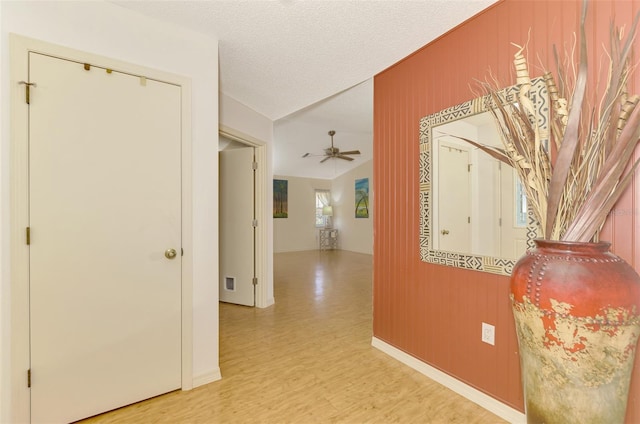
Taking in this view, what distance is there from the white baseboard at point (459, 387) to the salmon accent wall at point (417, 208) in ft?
Answer: 0.12

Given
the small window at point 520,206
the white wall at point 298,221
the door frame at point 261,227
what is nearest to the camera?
the small window at point 520,206

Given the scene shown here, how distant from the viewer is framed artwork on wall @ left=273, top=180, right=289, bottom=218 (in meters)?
8.95

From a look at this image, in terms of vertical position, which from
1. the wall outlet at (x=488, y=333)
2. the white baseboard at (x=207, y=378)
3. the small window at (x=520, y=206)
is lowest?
the white baseboard at (x=207, y=378)

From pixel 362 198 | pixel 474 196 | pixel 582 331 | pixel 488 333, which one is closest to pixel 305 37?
pixel 474 196

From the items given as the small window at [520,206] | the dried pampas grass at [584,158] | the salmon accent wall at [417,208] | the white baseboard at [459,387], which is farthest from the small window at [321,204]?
the dried pampas grass at [584,158]

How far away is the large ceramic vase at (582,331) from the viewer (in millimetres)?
995

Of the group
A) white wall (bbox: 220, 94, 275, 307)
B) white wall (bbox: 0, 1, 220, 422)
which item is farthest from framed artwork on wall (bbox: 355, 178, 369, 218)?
white wall (bbox: 0, 1, 220, 422)

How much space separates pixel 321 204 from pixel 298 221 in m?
1.12

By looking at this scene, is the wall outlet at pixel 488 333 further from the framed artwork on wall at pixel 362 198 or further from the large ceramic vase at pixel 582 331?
the framed artwork on wall at pixel 362 198

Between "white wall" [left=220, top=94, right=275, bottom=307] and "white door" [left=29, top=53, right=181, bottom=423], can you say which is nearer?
"white door" [left=29, top=53, right=181, bottom=423]

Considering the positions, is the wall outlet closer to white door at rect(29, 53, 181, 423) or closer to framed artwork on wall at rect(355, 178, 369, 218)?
white door at rect(29, 53, 181, 423)

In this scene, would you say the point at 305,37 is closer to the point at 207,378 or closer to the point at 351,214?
the point at 207,378

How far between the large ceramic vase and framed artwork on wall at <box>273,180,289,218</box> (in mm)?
8141

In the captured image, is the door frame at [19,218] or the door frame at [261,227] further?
the door frame at [261,227]
